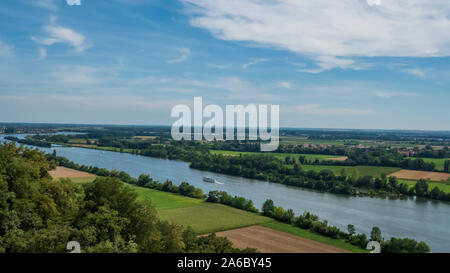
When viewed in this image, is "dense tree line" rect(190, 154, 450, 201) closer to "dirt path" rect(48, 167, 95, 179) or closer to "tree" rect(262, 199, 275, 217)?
"tree" rect(262, 199, 275, 217)

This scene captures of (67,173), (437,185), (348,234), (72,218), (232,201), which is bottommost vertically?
(348,234)

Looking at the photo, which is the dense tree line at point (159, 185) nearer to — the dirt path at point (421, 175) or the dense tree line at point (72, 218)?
the dense tree line at point (72, 218)

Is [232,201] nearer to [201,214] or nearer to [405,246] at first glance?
[201,214]

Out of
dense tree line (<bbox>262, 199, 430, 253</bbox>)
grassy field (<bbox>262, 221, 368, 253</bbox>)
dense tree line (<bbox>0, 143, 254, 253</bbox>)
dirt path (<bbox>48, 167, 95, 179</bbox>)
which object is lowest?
grassy field (<bbox>262, 221, 368, 253</bbox>)

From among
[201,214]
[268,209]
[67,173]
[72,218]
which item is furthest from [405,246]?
[67,173]

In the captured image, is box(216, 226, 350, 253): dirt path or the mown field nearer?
box(216, 226, 350, 253): dirt path

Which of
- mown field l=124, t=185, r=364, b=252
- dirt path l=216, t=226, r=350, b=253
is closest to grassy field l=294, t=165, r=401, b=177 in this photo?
mown field l=124, t=185, r=364, b=252
